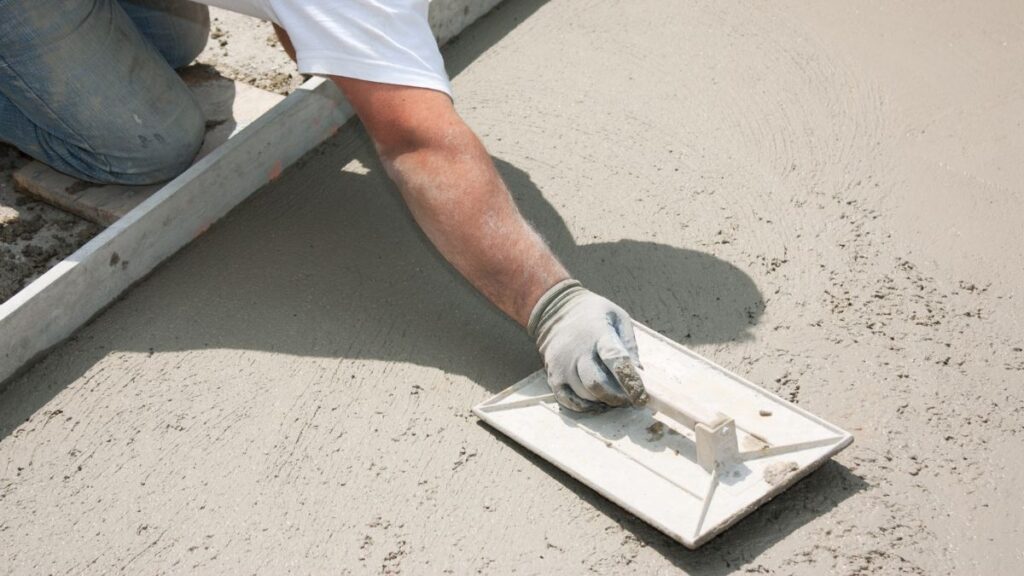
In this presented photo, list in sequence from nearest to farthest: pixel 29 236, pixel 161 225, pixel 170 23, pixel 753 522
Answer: pixel 753 522
pixel 161 225
pixel 29 236
pixel 170 23

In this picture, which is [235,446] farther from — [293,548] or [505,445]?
[505,445]

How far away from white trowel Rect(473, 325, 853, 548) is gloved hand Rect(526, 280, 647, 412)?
0.05m

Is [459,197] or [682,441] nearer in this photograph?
[682,441]

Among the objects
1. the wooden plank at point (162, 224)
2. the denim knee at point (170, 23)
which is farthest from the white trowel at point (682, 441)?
the denim knee at point (170, 23)

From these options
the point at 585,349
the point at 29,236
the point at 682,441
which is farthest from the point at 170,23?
the point at 682,441

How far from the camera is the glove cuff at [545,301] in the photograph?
2.42 m

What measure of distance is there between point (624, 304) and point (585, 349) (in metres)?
0.43

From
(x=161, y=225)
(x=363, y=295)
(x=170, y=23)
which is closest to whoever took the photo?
(x=363, y=295)

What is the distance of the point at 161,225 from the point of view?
2994 mm

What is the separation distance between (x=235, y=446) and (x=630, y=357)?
2.97 feet

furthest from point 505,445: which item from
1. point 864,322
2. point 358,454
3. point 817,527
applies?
point 864,322

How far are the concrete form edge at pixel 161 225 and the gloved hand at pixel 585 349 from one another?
1.15 m

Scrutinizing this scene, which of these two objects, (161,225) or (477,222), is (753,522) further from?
(161,225)

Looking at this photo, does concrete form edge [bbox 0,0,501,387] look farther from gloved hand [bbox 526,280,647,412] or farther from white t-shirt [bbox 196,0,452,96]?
gloved hand [bbox 526,280,647,412]
